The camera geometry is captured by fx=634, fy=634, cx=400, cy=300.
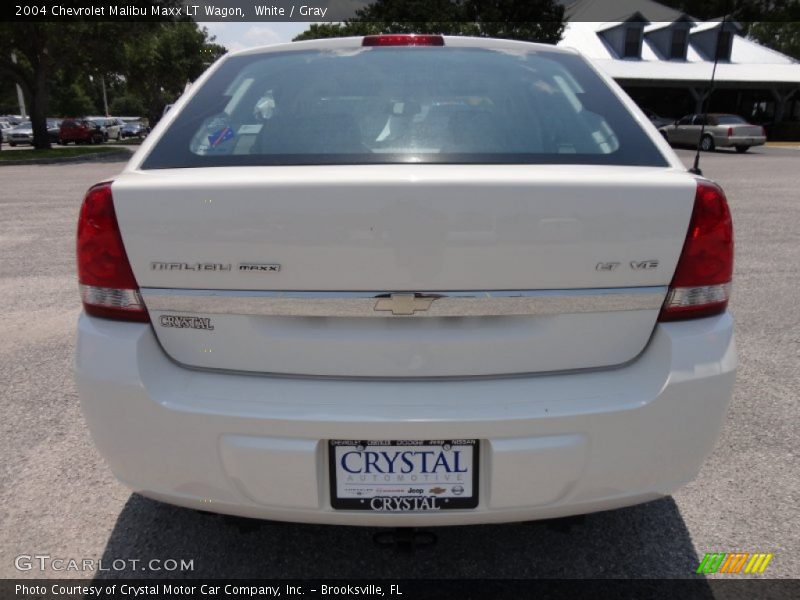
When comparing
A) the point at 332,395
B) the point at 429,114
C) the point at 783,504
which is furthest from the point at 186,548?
the point at 783,504

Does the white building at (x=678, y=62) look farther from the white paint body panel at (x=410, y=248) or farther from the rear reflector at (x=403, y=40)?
the white paint body panel at (x=410, y=248)

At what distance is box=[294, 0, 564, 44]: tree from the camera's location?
35.9 metres

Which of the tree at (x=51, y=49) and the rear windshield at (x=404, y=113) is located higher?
the rear windshield at (x=404, y=113)

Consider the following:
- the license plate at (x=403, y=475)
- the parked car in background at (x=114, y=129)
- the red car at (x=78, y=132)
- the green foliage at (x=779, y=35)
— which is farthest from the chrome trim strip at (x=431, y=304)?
the green foliage at (x=779, y=35)

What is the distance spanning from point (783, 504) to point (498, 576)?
1178 millimetres

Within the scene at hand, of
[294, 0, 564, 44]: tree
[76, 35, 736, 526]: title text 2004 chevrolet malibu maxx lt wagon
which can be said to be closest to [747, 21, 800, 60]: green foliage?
[294, 0, 564, 44]: tree

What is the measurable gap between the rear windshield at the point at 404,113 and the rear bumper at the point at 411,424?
563 mm

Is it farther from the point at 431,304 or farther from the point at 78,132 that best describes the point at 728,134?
the point at 78,132

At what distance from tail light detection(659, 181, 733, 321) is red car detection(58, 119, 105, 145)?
1478 inches

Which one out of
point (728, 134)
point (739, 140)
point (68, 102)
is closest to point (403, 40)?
point (728, 134)

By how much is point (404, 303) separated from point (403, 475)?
448mm

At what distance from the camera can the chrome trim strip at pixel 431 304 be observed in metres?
1.57

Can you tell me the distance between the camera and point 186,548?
214cm

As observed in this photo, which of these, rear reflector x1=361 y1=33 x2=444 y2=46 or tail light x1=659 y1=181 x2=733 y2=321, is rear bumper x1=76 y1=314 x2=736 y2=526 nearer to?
tail light x1=659 y1=181 x2=733 y2=321
